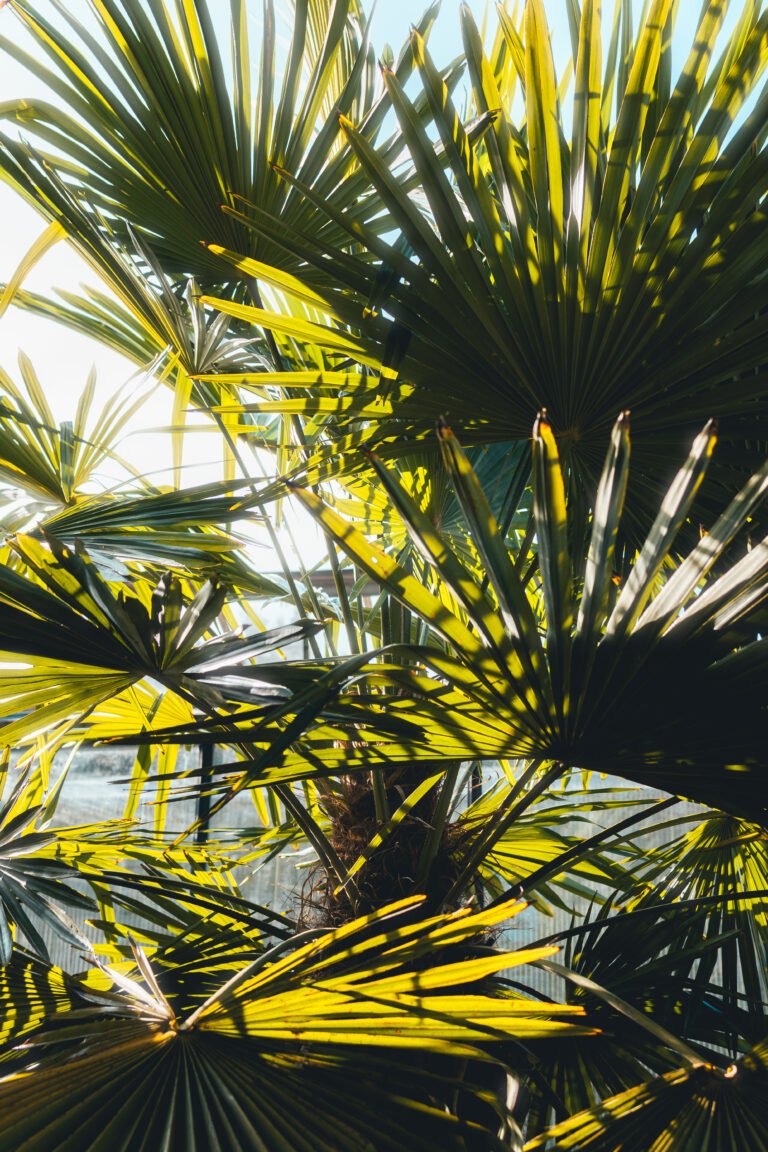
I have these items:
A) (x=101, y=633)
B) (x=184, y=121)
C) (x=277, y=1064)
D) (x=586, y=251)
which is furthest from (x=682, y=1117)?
(x=184, y=121)

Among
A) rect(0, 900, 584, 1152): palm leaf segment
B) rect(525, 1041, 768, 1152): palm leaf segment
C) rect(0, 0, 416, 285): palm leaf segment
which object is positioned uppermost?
rect(0, 0, 416, 285): palm leaf segment

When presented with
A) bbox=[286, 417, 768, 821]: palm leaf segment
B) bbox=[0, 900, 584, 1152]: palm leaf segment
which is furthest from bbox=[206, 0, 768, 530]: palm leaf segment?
bbox=[0, 900, 584, 1152]: palm leaf segment

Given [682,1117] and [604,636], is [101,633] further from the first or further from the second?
[682,1117]

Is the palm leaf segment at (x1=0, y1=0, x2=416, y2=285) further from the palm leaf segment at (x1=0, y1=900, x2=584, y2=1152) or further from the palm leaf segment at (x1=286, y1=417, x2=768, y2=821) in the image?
the palm leaf segment at (x1=0, y1=900, x2=584, y2=1152)

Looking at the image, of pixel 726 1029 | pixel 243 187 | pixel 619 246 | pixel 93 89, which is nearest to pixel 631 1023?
pixel 726 1029

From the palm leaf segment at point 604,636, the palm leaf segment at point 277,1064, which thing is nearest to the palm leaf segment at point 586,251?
the palm leaf segment at point 604,636

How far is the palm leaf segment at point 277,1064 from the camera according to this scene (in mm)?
528

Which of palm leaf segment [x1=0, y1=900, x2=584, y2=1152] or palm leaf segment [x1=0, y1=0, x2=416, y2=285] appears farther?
palm leaf segment [x1=0, y1=0, x2=416, y2=285]

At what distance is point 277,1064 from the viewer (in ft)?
1.97

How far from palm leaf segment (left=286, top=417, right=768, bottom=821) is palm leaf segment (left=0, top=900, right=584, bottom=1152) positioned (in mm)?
171

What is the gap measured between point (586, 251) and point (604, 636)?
384mm

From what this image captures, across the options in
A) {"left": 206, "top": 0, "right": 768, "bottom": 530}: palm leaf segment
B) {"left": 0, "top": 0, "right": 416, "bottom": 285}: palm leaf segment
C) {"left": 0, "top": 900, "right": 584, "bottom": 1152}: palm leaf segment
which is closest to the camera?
{"left": 0, "top": 900, "right": 584, "bottom": 1152}: palm leaf segment

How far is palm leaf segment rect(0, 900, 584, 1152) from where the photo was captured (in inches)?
20.8

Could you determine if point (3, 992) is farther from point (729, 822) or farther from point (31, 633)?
point (729, 822)
